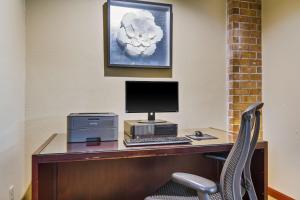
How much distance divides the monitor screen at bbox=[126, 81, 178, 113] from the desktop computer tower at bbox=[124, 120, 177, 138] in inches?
7.1

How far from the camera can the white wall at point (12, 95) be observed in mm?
1695

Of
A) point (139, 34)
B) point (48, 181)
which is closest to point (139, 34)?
point (139, 34)

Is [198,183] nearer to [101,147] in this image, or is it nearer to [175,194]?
[175,194]

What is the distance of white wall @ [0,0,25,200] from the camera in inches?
66.7

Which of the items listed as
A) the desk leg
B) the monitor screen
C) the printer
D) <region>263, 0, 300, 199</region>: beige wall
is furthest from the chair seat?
<region>263, 0, 300, 199</region>: beige wall

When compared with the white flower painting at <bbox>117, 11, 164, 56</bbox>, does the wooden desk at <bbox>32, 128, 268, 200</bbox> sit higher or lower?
lower

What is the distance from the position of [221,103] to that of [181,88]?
515 millimetres

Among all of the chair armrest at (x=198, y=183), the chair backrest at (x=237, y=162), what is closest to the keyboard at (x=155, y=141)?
the chair armrest at (x=198, y=183)

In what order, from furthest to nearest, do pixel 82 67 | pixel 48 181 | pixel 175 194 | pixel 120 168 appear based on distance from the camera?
pixel 82 67
pixel 120 168
pixel 48 181
pixel 175 194

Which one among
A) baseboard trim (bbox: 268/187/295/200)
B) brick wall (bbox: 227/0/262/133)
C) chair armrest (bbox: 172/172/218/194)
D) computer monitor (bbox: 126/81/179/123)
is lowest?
baseboard trim (bbox: 268/187/295/200)

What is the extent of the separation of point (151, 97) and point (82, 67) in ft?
2.50

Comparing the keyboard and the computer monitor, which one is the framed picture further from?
the keyboard

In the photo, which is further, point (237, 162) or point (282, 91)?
point (282, 91)

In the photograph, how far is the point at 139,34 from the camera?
2521mm
